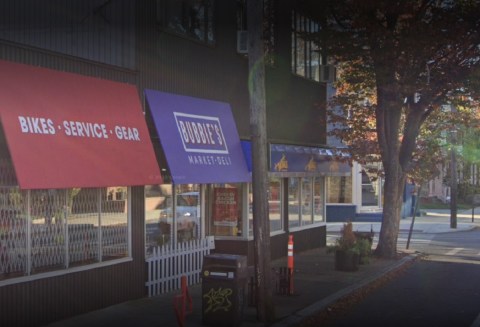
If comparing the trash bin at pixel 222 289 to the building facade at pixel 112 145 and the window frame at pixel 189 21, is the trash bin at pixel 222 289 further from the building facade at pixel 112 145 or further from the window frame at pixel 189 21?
the window frame at pixel 189 21

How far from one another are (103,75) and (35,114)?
2111 millimetres

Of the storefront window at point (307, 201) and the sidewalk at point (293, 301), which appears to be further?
the storefront window at point (307, 201)

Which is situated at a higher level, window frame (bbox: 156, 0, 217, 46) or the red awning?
window frame (bbox: 156, 0, 217, 46)

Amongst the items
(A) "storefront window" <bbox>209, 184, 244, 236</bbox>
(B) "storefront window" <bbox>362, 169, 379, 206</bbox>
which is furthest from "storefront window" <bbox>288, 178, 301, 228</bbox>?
(B) "storefront window" <bbox>362, 169, 379, 206</bbox>

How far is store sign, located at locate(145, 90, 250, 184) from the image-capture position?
10.8 meters

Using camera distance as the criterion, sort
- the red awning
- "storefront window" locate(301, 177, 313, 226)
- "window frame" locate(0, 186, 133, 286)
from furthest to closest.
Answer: "storefront window" locate(301, 177, 313, 226) → "window frame" locate(0, 186, 133, 286) → the red awning

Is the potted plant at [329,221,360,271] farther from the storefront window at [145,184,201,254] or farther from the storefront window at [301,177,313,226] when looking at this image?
the storefront window at [301,177,313,226]

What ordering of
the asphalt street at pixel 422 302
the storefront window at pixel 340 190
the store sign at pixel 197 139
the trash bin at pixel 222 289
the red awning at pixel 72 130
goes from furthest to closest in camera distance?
the storefront window at pixel 340 190
the store sign at pixel 197 139
the asphalt street at pixel 422 302
the trash bin at pixel 222 289
the red awning at pixel 72 130

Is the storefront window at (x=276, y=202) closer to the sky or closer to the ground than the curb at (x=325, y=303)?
closer to the sky

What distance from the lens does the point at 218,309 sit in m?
8.66

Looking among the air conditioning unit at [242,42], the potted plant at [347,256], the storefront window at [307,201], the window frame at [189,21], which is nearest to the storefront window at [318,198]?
the storefront window at [307,201]

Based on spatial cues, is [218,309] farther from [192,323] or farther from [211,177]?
[211,177]

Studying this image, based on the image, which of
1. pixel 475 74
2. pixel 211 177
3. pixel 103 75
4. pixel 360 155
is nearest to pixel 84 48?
pixel 103 75

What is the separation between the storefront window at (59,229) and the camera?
8.19 meters
